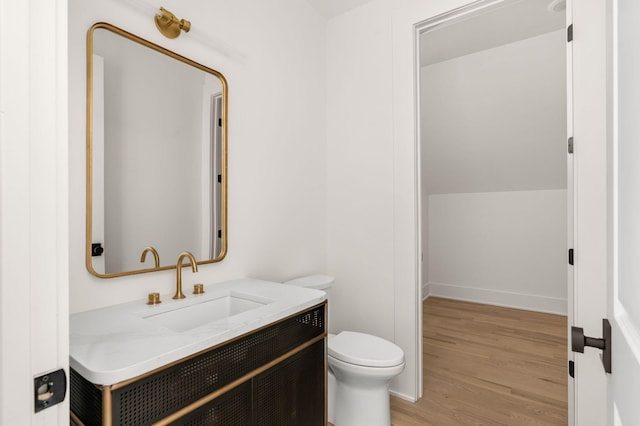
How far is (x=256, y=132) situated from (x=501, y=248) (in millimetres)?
3468

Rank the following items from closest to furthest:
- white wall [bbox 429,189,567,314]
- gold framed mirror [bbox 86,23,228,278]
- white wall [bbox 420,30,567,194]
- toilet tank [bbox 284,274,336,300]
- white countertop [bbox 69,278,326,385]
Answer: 1. white countertop [bbox 69,278,326,385]
2. gold framed mirror [bbox 86,23,228,278]
3. toilet tank [bbox 284,274,336,300]
4. white wall [bbox 420,30,567,194]
5. white wall [bbox 429,189,567,314]

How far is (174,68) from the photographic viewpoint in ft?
5.10

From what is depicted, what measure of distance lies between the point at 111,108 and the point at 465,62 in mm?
3043

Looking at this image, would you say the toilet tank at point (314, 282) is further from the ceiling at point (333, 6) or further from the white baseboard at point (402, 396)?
the ceiling at point (333, 6)

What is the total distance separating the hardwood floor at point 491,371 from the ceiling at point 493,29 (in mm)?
2492

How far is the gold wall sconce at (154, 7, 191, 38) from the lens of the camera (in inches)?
56.8

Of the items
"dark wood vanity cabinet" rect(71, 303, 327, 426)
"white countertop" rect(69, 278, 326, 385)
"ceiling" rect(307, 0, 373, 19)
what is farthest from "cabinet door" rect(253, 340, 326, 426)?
"ceiling" rect(307, 0, 373, 19)

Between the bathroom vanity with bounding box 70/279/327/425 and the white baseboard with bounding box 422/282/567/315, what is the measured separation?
10.8 ft

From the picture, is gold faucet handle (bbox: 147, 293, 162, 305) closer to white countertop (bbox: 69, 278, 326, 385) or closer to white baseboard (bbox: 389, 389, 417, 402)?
white countertop (bbox: 69, 278, 326, 385)

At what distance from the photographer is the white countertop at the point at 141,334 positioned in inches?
32.7

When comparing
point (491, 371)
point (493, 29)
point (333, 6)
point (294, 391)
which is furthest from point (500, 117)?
point (294, 391)

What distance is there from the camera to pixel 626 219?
47cm

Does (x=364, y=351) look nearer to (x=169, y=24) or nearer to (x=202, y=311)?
(x=202, y=311)

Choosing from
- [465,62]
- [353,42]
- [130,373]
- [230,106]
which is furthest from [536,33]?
[130,373]
